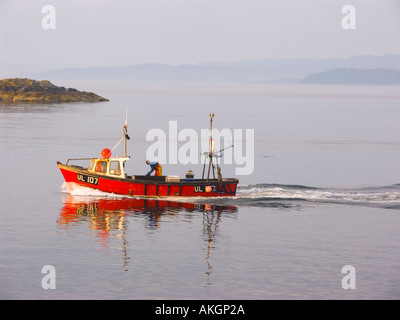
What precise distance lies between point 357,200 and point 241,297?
2698 cm

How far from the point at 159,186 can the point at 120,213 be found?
4.82m

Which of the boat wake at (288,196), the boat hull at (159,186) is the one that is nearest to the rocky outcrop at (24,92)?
the boat wake at (288,196)

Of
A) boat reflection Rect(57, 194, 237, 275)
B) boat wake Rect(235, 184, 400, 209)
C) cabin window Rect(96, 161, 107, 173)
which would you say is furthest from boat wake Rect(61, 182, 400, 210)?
cabin window Rect(96, 161, 107, 173)

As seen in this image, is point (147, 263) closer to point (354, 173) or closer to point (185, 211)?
point (185, 211)

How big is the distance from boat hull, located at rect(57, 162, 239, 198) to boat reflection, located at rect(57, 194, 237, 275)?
715 mm

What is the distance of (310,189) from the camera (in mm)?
62781

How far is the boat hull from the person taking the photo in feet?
182

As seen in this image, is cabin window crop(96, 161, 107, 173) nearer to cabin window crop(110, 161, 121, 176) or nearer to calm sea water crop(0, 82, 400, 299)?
cabin window crop(110, 161, 121, 176)

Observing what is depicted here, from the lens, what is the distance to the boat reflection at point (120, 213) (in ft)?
154

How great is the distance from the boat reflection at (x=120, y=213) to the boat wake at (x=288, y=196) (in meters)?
0.64

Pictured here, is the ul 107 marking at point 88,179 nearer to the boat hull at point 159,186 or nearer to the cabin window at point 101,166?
the boat hull at point 159,186

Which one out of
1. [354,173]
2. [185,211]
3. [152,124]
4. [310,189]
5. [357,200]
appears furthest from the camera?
[152,124]

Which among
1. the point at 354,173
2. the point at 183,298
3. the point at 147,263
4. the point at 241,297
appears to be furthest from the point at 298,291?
the point at 354,173

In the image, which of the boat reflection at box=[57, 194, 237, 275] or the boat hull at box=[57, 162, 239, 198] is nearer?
the boat reflection at box=[57, 194, 237, 275]
